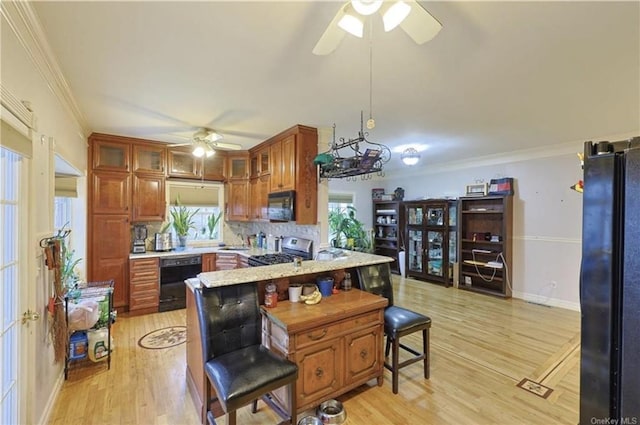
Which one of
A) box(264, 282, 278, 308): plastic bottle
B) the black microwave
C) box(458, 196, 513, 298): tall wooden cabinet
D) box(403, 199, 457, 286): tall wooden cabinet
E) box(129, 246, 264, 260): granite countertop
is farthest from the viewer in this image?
box(403, 199, 457, 286): tall wooden cabinet

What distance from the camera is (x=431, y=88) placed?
2541 mm

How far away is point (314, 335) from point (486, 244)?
4.80 meters

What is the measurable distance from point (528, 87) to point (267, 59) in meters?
2.22

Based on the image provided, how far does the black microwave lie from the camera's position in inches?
144

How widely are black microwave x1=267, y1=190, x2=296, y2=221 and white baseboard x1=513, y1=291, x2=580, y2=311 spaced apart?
4.41 metres

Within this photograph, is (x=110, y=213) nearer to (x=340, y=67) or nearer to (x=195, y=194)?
(x=195, y=194)

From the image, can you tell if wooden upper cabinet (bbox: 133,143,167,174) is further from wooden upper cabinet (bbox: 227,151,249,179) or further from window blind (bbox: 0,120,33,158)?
window blind (bbox: 0,120,33,158)

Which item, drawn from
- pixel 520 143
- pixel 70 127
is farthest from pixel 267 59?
pixel 520 143

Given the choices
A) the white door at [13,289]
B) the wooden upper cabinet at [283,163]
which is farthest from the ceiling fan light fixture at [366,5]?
the wooden upper cabinet at [283,163]

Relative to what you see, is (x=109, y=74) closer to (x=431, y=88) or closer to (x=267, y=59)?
(x=267, y=59)

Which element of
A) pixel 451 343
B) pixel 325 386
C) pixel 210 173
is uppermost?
pixel 210 173

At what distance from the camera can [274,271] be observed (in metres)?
2.42

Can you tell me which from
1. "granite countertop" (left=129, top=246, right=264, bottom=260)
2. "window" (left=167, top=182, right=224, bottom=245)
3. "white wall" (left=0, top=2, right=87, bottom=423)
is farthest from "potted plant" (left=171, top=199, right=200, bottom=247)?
"white wall" (left=0, top=2, right=87, bottom=423)

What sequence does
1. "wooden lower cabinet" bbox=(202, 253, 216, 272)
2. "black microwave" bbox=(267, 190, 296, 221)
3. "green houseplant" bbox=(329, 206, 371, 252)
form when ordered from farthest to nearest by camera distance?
"green houseplant" bbox=(329, 206, 371, 252), "wooden lower cabinet" bbox=(202, 253, 216, 272), "black microwave" bbox=(267, 190, 296, 221)
